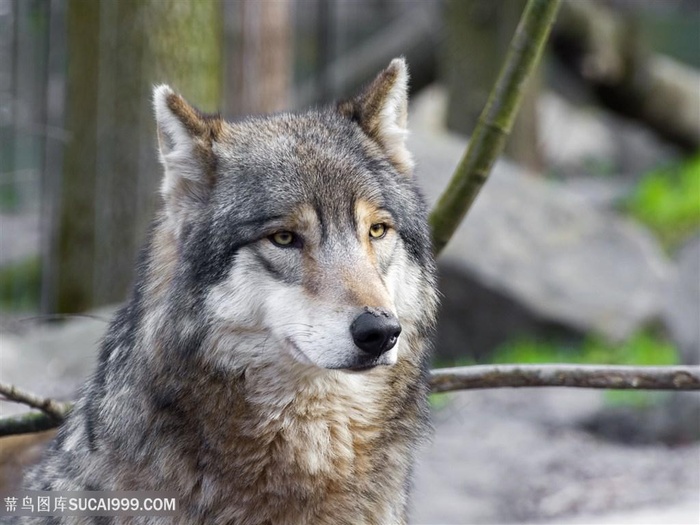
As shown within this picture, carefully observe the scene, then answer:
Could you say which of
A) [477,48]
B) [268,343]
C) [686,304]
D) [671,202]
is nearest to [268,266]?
[268,343]

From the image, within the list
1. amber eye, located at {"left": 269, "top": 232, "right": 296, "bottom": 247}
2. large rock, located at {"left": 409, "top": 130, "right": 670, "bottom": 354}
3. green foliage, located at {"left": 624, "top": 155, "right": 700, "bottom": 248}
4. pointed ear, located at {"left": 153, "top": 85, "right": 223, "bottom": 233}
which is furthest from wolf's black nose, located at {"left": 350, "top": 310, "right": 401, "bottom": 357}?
green foliage, located at {"left": 624, "top": 155, "right": 700, "bottom": 248}

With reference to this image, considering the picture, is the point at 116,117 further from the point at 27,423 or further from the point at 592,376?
the point at 592,376

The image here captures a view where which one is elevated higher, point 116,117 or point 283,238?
point 116,117

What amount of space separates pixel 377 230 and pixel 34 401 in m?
1.63

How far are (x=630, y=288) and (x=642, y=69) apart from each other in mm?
4193

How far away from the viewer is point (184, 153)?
11.7 ft

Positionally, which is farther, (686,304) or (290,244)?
(686,304)

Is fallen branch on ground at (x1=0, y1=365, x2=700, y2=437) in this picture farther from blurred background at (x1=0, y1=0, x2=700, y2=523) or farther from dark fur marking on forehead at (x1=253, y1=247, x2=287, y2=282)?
dark fur marking on forehead at (x1=253, y1=247, x2=287, y2=282)

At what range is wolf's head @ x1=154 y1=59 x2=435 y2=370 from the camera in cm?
326

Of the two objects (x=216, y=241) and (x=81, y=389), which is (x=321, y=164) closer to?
(x=216, y=241)

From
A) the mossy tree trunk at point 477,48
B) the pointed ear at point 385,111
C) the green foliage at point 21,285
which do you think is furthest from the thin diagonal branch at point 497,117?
the green foliage at point 21,285

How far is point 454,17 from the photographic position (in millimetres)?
12594

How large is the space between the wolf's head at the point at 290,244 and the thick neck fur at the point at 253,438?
0.10m

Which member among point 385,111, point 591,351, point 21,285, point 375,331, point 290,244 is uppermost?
point 385,111
